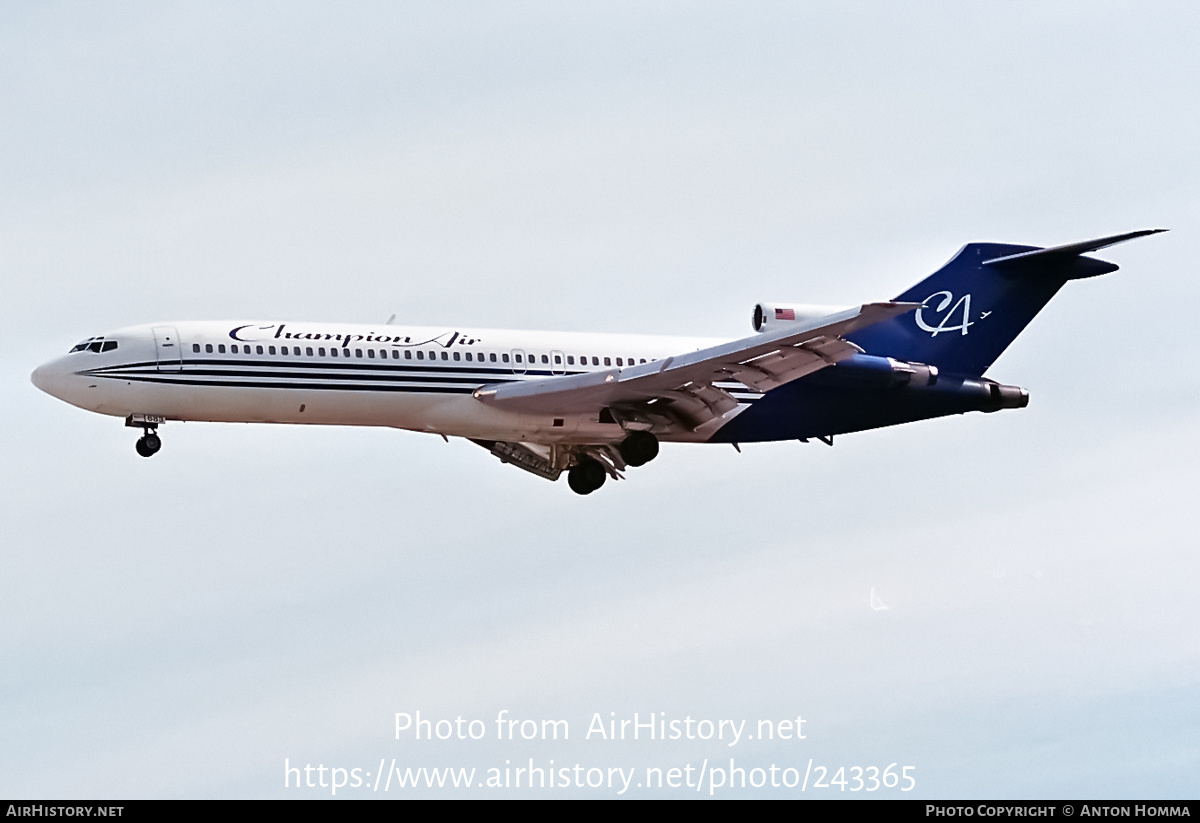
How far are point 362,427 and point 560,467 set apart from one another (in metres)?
Result: 5.20

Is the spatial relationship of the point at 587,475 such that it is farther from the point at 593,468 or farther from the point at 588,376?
the point at 588,376

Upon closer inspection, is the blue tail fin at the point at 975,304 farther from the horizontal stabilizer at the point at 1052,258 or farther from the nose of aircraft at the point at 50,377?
the nose of aircraft at the point at 50,377

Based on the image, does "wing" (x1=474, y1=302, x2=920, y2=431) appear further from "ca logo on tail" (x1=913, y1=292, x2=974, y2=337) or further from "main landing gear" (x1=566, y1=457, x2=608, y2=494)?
"ca logo on tail" (x1=913, y1=292, x2=974, y2=337)

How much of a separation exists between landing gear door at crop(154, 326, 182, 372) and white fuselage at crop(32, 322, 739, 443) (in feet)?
0.06

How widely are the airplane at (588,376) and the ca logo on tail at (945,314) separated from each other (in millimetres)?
31

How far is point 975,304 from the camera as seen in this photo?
138ft

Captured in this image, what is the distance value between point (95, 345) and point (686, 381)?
11.9m

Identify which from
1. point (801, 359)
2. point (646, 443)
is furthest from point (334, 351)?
point (801, 359)

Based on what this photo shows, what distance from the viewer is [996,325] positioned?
42250 mm

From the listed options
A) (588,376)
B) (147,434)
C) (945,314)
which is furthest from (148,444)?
(945,314)

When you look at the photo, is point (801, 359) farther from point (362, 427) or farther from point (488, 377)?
point (362, 427)

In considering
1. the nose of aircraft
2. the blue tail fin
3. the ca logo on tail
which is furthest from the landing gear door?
the ca logo on tail

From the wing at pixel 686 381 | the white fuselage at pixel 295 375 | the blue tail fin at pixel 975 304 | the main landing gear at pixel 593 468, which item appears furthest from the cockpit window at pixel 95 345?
the blue tail fin at pixel 975 304

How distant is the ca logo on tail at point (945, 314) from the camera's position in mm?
41906
